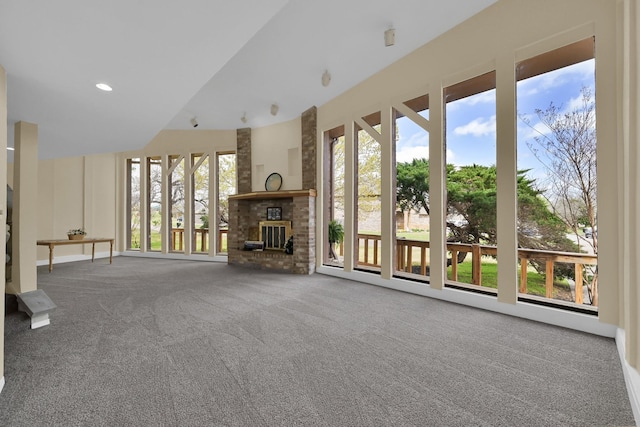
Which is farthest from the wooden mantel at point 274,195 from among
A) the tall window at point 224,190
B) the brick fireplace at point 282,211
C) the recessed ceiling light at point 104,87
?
the recessed ceiling light at point 104,87

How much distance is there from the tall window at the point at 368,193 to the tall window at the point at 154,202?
17.4 feet

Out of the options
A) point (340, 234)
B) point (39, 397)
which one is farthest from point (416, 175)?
point (39, 397)

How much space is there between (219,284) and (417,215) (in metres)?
2.98

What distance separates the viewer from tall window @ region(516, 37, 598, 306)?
2.70 meters

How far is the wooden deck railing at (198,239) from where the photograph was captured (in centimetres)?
700

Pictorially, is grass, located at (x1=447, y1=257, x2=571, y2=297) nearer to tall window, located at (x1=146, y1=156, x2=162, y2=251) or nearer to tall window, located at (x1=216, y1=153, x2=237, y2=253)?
tall window, located at (x1=216, y1=153, x2=237, y2=253)

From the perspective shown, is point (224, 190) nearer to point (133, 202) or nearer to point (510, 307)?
point (133, 202)

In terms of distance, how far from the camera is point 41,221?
6348 mm

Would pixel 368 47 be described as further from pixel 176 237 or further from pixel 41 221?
pixel 41 221

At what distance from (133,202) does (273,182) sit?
166 inches

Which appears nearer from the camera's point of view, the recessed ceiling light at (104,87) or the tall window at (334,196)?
the recessed ceiling light at (104,87)

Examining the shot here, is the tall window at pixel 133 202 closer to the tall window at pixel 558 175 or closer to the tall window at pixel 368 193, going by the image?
the tall window at pixel 368 193

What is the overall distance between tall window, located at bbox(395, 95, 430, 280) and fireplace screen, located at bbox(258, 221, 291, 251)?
2.45 meters

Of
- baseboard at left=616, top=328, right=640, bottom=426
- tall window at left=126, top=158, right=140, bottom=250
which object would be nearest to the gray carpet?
baseboard at left=616, top=328, right=640, bottom=426
